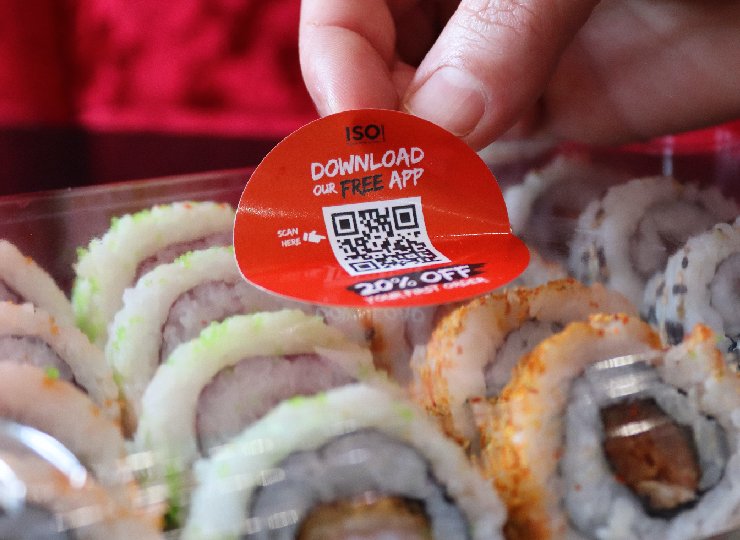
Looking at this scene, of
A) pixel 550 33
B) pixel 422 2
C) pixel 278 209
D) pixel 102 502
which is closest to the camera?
pixel 102 502

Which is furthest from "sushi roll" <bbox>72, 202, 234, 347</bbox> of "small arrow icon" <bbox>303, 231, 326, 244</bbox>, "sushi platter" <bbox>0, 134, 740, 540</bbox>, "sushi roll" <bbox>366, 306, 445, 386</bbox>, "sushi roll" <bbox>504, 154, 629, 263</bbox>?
"sushi roll" <bbox>504, 154, 629, 263</bbox>

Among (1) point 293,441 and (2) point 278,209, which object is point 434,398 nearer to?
(1) point 293,441

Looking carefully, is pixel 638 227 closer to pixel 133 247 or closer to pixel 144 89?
pixel 133 247

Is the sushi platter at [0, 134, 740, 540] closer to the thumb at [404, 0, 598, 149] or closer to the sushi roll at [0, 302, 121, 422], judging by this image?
the sushi roll at [0, 302, 121, 422]

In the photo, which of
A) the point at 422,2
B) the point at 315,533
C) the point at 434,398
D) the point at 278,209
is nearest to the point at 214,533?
the point at 315,533

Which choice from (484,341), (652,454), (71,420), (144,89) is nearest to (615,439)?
(652,454)

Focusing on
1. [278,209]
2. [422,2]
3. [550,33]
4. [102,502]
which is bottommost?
[102,502]
